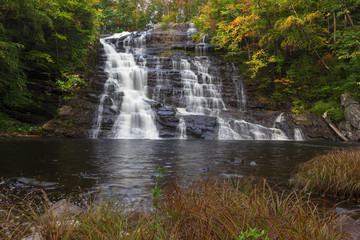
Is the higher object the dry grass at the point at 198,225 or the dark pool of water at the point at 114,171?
the dry grass at the point at 198,225

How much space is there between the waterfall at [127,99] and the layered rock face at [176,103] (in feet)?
0.25

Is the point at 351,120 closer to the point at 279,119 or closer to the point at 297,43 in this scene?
the point at 279,119

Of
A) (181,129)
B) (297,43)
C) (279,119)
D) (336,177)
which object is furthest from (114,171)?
(297,43)

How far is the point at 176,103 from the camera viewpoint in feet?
74.6

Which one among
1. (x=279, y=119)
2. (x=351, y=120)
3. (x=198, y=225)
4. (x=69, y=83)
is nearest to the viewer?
(x=198, y=225)

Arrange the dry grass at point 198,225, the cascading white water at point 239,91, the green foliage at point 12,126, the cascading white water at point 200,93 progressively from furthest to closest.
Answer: the cascading white water at point 239,91 < the cascading white water at point 200,93 < the green foliage at point 12,126 < the dry grass at point 198,225

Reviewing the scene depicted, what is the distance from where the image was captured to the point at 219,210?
2211 millimetres

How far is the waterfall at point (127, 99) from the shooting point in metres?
18.2

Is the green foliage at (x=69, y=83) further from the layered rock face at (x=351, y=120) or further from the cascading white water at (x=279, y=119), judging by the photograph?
the layered rock face at (x=351, y=120)

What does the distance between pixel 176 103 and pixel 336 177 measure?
1893 centimetres

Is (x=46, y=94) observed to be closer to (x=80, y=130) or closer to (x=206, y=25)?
(x=80, y=130)

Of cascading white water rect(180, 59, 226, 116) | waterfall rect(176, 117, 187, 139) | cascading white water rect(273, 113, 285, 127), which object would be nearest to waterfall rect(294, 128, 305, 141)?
cascading white water rect(273, 113, 285, 127)

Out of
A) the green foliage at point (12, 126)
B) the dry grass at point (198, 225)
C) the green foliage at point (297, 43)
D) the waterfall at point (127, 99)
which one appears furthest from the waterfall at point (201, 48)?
the dry grass at point (198, 225)

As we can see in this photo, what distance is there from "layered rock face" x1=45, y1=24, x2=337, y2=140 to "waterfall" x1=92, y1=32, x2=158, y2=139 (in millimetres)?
78
